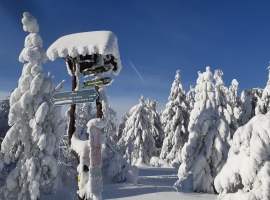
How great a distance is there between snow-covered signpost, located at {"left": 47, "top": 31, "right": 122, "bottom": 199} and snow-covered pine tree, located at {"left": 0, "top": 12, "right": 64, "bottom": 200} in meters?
7.46

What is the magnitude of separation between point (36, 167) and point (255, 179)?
1054cm

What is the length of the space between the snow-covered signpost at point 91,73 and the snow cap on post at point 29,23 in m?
9.00

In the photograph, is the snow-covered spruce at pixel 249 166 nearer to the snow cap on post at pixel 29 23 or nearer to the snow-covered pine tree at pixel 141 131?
the snow cap on post at pixel 29 23

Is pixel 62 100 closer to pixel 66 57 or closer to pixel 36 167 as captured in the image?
pixel 66 57

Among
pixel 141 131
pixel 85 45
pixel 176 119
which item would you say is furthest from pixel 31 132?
pixel 141 131

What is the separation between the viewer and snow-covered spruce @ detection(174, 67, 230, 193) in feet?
56.0

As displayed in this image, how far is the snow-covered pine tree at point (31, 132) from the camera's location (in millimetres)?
13422

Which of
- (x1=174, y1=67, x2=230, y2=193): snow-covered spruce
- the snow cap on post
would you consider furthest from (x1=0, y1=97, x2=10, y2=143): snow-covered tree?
(x1=174, y1=67, x2=230, y2=193): snow-covered spruce

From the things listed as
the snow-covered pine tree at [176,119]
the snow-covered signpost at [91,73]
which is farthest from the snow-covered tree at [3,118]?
the snow-covered pine tree at [176,119]

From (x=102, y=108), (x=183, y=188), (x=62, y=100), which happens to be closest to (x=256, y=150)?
(x=102, y=108)

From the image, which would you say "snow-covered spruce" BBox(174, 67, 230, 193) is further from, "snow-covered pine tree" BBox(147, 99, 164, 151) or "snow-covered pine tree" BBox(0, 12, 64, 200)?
"snow-covered pine tree" BBox(147, 99, 164, 151)

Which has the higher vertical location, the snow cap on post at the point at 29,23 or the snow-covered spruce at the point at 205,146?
the snow cap on post at the point at 29,23

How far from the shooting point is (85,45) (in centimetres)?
657

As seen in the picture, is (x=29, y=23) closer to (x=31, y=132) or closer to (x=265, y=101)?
(x=31, y=132)
